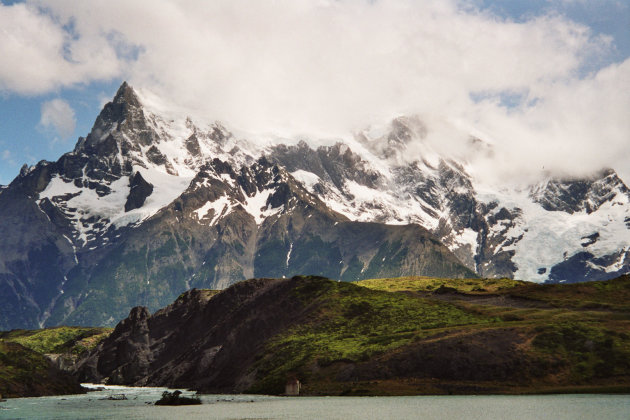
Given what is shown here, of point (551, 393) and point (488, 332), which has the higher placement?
point (488, 332)

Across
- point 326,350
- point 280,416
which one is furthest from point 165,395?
point 280,416

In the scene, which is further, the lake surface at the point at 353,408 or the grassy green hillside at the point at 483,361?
the grassy green hillside at the point at 483,361

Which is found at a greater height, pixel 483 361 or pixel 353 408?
pixel 483 361

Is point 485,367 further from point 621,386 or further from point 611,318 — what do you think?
point 611,318

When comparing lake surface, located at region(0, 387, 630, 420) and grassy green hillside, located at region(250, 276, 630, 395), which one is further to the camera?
grassy green hillside, located at region(250, 276, 630, 395)

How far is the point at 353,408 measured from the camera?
139500mm

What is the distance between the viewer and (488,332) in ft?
600

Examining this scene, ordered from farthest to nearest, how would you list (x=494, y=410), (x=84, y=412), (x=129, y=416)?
(x=84, y=412), (x=129, y=416), (x=494, y=410)

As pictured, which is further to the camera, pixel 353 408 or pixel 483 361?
pixel 483 361

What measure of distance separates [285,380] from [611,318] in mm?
82010

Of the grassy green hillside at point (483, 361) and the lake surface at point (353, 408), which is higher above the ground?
the grassy green hillside at point (483, 361)

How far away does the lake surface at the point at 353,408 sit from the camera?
404 ft

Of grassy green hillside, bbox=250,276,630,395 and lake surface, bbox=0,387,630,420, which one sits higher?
grassy green hillside, bbox=250,276,630,395

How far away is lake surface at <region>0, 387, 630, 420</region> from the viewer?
12306 centimetres
